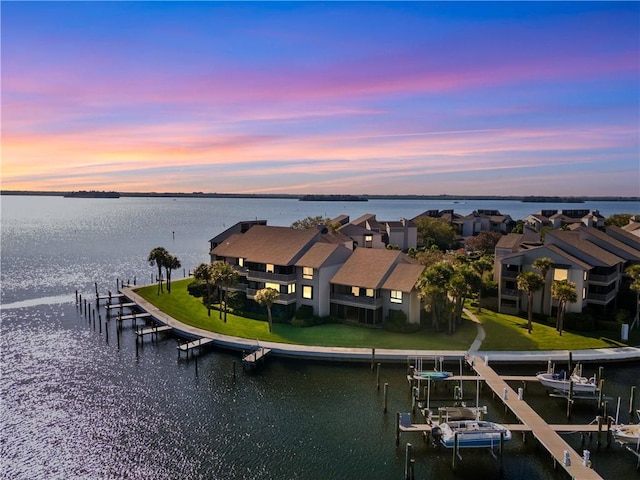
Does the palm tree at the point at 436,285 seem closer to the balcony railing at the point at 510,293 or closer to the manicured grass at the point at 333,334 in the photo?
the manicured grass at the point at 333,334

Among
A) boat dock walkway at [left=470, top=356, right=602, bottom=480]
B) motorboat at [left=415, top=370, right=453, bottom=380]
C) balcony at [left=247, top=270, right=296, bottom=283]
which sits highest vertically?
balcony at [left=247, top=270, right=296, bottom=283]

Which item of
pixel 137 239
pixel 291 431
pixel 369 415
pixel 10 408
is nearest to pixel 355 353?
pixel 369 415

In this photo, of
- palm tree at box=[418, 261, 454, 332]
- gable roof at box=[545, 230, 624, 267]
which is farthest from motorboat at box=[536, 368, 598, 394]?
gable roof at box=[545, 230, 624, 267]

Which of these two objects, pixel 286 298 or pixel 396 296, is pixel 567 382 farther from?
pixel 286 298

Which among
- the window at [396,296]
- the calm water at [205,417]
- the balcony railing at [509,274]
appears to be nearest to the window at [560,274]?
the balcony railing at [509,274]

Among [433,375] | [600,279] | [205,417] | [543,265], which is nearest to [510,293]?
[543,265]

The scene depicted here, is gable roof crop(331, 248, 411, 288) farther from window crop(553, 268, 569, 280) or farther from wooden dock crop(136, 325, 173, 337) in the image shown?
wooden dock crop(136, 325, 173, 337)
